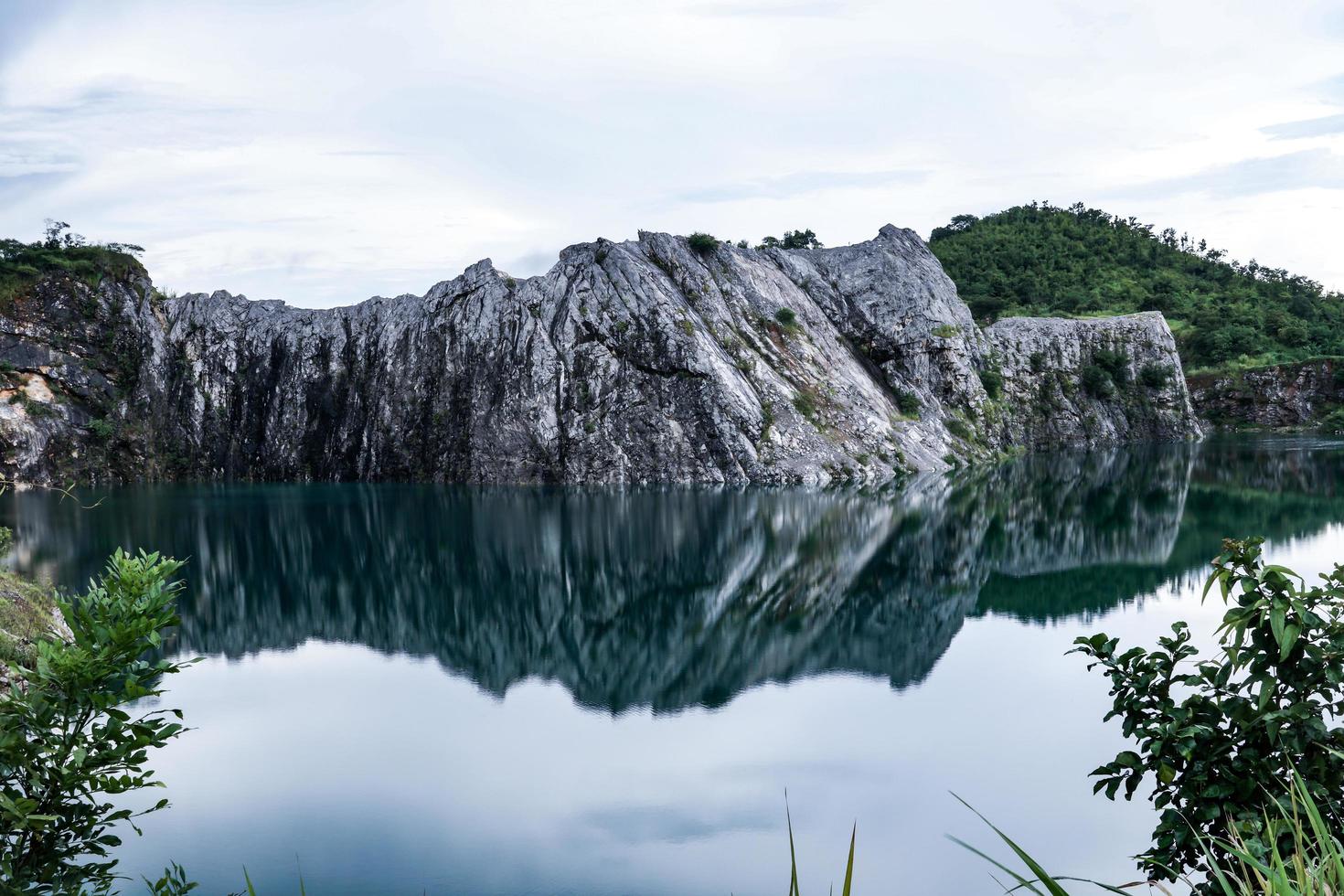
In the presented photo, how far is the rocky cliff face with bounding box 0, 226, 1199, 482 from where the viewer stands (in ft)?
254

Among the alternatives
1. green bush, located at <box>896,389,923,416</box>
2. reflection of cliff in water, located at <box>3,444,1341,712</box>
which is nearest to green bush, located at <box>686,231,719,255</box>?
green bush, located at <box>896,389,923,416</box>

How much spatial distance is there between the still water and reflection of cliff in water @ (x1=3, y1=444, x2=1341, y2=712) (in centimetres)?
20

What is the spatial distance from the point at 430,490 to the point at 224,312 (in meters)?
38.0

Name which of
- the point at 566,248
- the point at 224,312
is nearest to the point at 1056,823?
the point at 566,248

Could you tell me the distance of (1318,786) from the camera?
729 centimetres

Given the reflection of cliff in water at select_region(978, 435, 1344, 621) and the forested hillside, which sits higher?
the forested hillside

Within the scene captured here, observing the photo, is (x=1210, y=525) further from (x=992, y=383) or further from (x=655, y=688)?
(x=992, y=383)

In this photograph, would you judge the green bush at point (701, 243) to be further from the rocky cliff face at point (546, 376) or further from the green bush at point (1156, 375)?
the green bush at point (1156, 375)

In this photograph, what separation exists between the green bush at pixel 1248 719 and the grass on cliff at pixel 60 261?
10103 cm

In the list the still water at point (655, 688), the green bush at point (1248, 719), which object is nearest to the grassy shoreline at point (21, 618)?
the still water at point (655, 688)

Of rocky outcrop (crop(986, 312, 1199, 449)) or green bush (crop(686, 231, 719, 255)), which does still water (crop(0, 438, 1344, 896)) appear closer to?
green bush (crop(686, 231, 719, 255))

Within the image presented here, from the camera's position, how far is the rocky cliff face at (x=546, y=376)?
77562 mm

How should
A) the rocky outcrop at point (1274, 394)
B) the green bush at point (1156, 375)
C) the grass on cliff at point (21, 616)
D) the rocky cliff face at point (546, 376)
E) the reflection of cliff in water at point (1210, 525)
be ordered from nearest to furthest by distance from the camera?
1. the grass on cliff at point (21, 616)
2. the reflection of cliff in water at point (1210, 525)
3. the rocky cliff face at point (546, 376)
4. the rocky outcrop at point (1274, 394)
5. the green bush at point (1156, 375)

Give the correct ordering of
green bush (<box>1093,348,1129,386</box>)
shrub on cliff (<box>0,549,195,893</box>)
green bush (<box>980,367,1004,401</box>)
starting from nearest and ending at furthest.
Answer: shrub on cliff (<box>0,549,195,893</box>)
green bush (<box>980,367,1004,401</box>)
green bush (<box>1093,348,1129,386</box>)
